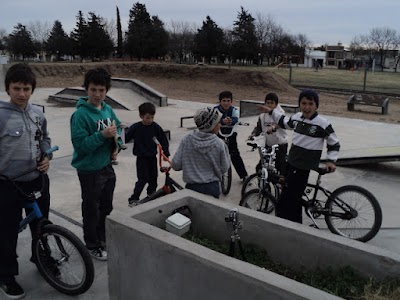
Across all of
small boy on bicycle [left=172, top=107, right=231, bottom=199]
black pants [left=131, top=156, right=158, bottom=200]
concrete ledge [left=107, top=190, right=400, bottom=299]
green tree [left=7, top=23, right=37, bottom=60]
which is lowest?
black pants [left=131, top=156, right=158, bottom=200]

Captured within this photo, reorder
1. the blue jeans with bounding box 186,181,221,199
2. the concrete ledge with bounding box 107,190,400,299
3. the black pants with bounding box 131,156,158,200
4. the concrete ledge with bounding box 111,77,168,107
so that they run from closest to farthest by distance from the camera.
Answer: the concrete ledge with bounding box 107,190,400,299
the blue jeans with bounding box 186,181,221,199
the black pants with bounding box 131,156,158,200
the concrete ledge with bounding box 111,77,168,107

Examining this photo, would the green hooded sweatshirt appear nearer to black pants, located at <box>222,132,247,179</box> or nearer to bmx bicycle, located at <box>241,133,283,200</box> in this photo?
bmx bicycle, located at <box>241,133,283,200</box>

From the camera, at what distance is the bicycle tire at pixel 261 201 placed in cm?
455

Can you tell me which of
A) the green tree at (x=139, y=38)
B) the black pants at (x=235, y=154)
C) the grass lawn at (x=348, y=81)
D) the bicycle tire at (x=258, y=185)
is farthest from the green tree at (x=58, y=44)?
the bicycle tire at (x=258, y=185)

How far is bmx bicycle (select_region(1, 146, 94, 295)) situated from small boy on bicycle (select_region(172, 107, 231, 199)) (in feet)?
3.57

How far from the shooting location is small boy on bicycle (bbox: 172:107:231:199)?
11.4 feet

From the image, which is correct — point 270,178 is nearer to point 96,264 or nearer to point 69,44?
point 96,264

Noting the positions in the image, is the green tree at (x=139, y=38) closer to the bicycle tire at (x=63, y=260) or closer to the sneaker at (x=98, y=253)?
the sneaker at (x=98, y=253)

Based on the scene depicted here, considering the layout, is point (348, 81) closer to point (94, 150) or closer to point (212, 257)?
point (94, 150)

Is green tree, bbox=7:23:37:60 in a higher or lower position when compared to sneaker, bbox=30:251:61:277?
higher

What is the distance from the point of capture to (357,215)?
4.29m

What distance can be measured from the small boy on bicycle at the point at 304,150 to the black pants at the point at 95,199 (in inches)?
73.8

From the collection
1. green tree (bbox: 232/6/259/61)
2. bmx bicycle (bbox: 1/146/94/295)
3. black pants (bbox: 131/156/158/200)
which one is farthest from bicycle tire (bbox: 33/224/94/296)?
green tree (bbox: 232/6/259/61)

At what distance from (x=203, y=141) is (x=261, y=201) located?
1482 millimetres
